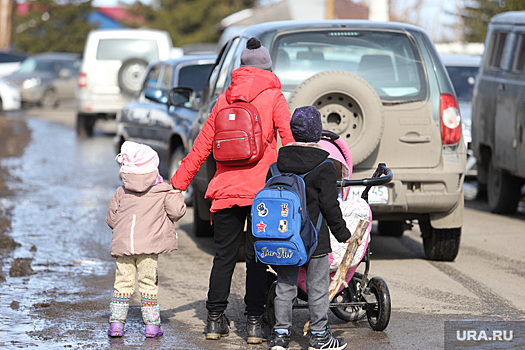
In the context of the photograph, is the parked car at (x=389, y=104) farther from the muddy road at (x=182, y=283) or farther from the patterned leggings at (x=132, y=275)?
the patterned leggings at (x=132, y=275)

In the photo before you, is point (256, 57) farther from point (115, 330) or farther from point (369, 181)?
point (115, 330)

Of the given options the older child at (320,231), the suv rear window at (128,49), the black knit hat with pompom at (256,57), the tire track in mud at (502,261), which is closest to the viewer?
the older child at (320,231)

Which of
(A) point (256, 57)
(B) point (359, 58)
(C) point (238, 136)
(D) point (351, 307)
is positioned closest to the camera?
(C) point (238, 136)

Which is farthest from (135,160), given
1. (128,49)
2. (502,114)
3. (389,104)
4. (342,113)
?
(128,49)

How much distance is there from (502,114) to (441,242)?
3602mm

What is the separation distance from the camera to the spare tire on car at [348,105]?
22.5 ft

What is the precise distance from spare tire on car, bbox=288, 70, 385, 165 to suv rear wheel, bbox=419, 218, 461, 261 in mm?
1084

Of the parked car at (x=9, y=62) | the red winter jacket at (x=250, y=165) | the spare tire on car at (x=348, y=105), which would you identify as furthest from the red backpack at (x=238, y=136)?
the parked car at (x=9, y=62)

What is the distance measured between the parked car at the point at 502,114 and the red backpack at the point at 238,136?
5600mm

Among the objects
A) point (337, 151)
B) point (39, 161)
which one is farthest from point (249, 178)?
point (39, 161)

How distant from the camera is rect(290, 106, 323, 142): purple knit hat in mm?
5039

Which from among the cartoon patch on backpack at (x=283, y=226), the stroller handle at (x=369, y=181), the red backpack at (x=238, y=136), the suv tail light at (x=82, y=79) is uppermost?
the red backpack at (x=238, y=136)

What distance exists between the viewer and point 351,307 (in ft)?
18.9

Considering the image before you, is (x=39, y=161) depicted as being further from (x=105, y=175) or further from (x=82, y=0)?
(x=82, y=0)
